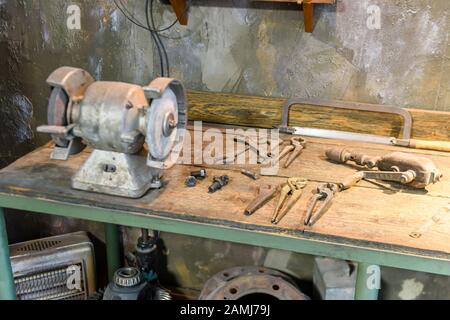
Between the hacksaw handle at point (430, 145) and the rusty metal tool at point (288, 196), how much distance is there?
21.6 inches

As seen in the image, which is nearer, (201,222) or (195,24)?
(201,222)

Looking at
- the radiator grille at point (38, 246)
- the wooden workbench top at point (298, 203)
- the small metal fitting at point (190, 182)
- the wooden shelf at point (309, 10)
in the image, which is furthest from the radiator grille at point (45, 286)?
the wooden shelf at point (309, 10)

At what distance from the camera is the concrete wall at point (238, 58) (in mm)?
1867

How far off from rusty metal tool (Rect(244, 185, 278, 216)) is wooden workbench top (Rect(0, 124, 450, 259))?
15 millimetres

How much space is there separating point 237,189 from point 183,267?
3.32 ft

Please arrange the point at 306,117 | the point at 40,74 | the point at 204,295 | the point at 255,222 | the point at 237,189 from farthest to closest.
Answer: the point at 40,74
the point at 306,117
the point at 204,295
the point at 237,189
the point at 255,222

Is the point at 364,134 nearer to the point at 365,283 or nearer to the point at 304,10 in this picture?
the point at 304,10

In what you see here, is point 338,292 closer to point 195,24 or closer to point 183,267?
point 183,267

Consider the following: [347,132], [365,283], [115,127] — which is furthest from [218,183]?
[347,132]

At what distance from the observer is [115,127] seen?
1.37 metres

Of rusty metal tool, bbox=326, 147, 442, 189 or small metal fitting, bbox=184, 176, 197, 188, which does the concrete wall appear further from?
small metal fitting, bbox=184, 176, 197, 188

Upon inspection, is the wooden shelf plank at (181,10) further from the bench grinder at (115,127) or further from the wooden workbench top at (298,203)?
the wooden workbench top at (298,203)
